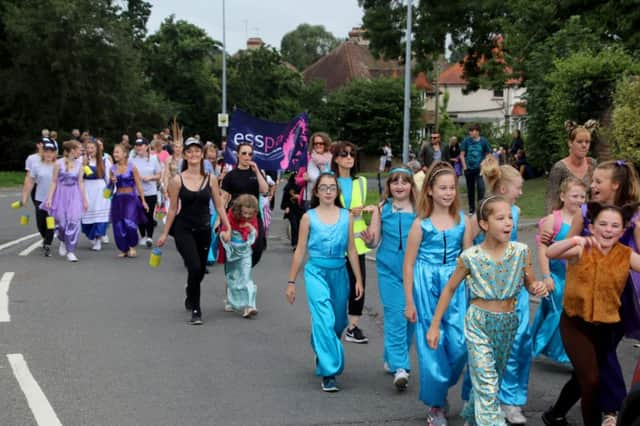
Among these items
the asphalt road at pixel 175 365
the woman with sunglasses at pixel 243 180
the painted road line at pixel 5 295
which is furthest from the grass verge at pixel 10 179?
the woman with sunglasses at pixel 243 180

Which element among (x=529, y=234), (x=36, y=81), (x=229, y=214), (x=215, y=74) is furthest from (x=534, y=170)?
(x=215, y=74)

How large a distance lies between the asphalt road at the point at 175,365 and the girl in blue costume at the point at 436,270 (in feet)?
1.38

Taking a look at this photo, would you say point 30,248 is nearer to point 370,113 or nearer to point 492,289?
point 492,289

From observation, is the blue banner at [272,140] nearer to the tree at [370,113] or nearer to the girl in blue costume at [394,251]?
the girl in blue costume at [394,251]

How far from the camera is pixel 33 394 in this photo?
633 centimetres

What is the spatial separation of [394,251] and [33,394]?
2709mm

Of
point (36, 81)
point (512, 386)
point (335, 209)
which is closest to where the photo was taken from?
point (512, 386)

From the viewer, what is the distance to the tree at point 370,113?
174ft

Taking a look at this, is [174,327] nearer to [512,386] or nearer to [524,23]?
[512,386]

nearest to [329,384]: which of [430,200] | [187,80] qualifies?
[430,200]

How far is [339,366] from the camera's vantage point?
649 centimetres

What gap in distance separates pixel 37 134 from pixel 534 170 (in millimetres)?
27206

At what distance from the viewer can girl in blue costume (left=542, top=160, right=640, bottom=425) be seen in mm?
5285

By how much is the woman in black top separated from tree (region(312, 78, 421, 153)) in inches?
1717
